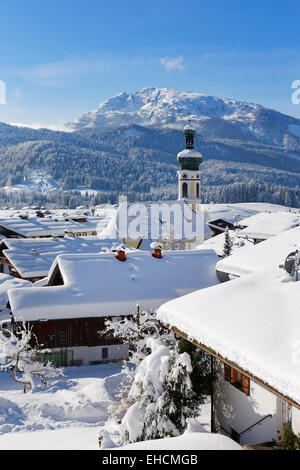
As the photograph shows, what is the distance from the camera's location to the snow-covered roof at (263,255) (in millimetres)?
18734

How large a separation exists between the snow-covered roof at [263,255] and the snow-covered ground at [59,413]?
6676mm

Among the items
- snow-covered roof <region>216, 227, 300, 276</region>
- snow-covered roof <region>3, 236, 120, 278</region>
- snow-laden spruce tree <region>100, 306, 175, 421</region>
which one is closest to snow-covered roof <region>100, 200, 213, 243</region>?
snow-covered roof <region>3, 236, 120, 278</region>

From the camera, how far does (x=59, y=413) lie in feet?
50.1

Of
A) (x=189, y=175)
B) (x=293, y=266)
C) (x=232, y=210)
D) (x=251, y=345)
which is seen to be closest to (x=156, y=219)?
(x=189, y=175)

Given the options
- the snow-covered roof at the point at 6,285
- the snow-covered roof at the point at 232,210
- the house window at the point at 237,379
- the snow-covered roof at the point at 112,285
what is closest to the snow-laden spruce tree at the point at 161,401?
the house window at the point at 237,379

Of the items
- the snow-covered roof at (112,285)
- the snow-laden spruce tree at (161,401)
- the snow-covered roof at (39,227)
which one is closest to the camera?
the snow-laden spruce tree at (161,401)

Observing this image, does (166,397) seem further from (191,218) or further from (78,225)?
(78,225)

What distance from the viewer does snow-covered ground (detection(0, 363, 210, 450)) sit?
1199cm

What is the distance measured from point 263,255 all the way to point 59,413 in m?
10.4

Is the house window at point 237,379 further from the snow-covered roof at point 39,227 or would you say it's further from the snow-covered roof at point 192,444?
the snow-covered roof at point 39,227

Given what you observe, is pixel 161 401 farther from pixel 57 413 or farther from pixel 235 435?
pixel 57 413

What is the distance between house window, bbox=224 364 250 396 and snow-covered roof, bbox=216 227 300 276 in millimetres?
6894
